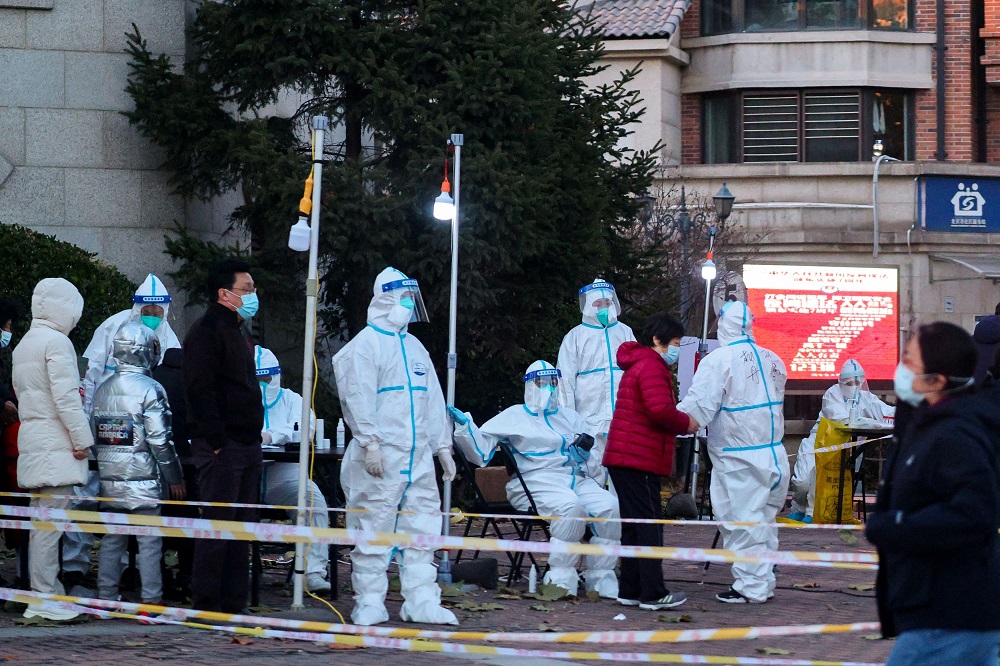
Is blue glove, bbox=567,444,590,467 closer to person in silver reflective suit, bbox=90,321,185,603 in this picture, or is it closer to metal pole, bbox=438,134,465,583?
metal pole, bbox=438,134,465,583

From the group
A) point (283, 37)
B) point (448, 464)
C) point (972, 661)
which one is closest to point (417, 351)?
point (448, 464)

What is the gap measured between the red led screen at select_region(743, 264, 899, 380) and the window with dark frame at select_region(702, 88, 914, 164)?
268 cm

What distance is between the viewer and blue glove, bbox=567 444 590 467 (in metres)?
10.5

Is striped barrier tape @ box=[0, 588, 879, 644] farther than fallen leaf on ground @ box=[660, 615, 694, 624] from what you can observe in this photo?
Answer: No

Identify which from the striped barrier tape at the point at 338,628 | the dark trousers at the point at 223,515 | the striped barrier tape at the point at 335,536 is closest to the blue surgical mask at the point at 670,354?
the striped barrier tape at the point at 335,536

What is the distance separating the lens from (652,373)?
957 centimetres

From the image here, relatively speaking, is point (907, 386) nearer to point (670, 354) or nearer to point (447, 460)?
point (447, 460)

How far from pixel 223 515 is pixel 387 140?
6801 millimetres

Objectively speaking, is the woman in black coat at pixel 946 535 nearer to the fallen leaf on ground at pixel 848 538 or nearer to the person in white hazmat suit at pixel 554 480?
the person in white hazmat suit at pixel 554 480

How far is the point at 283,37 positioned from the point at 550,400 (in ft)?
17.8

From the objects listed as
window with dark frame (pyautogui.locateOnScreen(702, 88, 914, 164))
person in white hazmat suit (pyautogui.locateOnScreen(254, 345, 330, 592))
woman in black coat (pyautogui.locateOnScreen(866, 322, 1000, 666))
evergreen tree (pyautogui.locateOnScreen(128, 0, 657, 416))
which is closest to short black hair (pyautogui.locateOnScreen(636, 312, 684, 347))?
person in white hazmat suit (pyautogui.locateOnScreen(254, 345, 330, 592))

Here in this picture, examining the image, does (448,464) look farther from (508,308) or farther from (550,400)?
(508,308)

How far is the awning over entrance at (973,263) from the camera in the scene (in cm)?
2700

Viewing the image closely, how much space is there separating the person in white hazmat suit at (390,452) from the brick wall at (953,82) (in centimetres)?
2116
